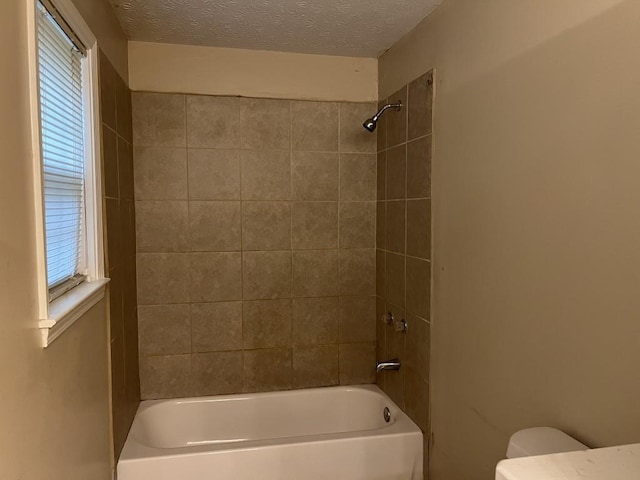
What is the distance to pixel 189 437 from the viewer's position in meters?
2.51

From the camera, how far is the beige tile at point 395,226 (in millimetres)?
2293

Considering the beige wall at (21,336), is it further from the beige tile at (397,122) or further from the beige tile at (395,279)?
the beige tile at (397,122)

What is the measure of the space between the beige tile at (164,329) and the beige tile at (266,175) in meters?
0.71

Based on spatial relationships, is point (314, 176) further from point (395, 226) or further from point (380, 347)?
point (380, 347)

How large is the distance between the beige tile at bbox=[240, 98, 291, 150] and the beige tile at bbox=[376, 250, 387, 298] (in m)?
0.78

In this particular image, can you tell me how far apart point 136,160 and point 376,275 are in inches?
56.2

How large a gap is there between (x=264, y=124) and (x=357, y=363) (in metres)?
1.45

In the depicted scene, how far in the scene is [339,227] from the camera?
8.67 feet

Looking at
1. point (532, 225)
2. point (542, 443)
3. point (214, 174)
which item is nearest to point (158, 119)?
point (214, 174)

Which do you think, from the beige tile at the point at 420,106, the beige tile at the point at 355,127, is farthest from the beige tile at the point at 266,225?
the beige tile at the point at 420,106

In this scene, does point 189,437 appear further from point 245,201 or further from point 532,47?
point 532,47

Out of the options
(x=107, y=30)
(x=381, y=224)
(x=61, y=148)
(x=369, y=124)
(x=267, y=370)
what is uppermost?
(x=107, y=30)

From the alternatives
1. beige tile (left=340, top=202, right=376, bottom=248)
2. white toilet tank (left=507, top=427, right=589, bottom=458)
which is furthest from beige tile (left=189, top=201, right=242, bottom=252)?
white toilet tank (left=507, top=427, right=589, bottom=458)

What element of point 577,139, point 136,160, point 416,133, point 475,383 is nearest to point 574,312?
point 577,139
